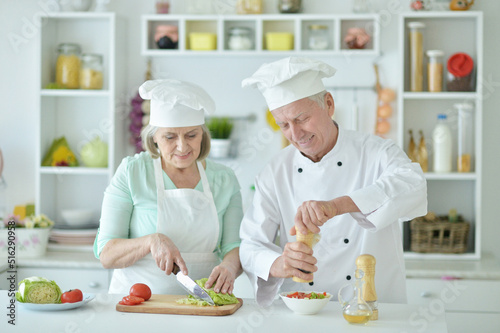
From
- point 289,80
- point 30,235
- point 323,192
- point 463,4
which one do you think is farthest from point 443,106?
point 30,235

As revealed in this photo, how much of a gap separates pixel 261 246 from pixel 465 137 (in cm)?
210

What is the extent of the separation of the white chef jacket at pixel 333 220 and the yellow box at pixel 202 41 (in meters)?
1.63

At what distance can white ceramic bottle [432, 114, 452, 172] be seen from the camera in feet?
12.2

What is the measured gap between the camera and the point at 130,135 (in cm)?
409

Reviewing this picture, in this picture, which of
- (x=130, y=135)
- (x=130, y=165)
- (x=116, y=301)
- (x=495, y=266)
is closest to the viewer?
(x=116, y=301)

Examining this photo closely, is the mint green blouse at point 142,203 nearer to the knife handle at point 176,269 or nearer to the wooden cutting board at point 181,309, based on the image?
the knife handle at point 176,269

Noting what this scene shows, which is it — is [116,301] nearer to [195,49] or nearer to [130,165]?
[130,165]

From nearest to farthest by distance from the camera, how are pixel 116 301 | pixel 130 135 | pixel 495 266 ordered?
pixel 116 301
pixel 495 266
pixel 130 135

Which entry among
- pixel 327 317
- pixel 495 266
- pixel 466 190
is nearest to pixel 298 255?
pixel 327 317

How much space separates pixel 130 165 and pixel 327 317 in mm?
939

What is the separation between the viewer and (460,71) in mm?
3691

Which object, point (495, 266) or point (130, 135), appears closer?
point (495, 266)

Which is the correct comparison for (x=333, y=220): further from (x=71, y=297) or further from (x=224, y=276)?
(x=71, y=297)

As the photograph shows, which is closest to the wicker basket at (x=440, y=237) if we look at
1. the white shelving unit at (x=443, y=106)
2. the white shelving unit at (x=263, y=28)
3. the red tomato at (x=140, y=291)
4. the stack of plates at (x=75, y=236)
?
the white shelving unit at (x=443, y=106)
